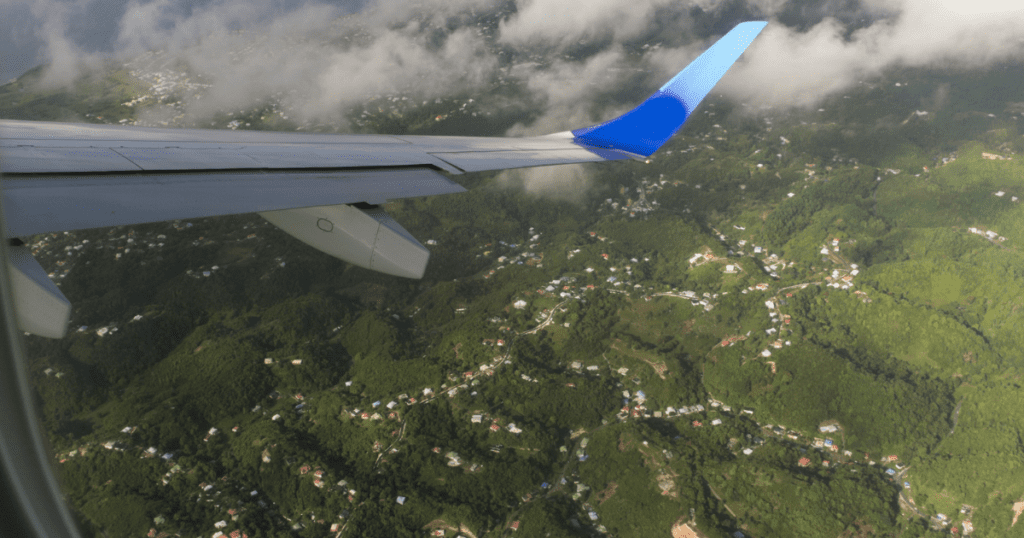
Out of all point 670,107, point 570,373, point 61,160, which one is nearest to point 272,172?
point 61,160

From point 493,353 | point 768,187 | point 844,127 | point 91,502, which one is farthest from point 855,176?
point 91,502

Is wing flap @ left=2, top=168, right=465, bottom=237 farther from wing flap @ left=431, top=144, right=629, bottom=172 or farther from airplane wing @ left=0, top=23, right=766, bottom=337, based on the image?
wing flap @ left=431, top=144, right=629, bottom=172

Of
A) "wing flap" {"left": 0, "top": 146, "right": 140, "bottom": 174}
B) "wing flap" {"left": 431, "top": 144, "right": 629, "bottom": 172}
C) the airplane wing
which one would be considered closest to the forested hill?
the airplane wing

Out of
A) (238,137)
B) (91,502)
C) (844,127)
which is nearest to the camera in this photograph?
(238,137)

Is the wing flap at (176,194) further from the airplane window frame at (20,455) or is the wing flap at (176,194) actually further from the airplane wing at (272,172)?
the airplane window frame at (20,455)

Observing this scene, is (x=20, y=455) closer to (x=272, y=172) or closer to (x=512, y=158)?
(x=272, y=172)

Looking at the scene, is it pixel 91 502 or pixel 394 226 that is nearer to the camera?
pixel 394 226

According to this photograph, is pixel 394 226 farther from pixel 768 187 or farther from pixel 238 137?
pixel 768 187
